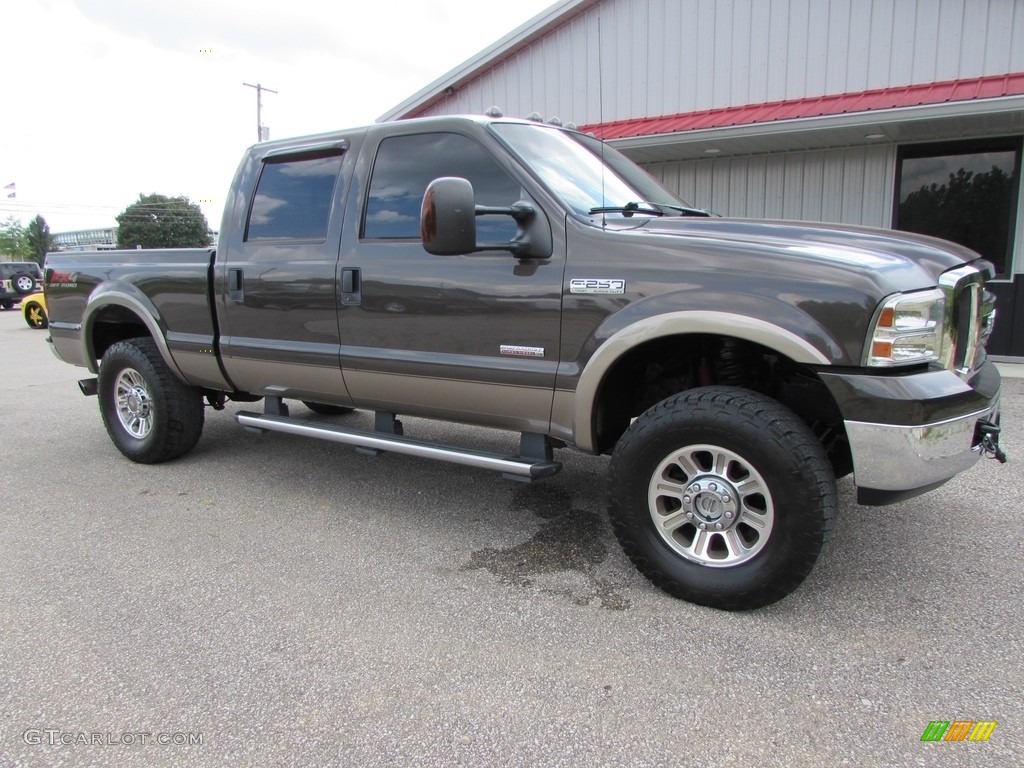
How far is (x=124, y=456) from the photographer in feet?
16.9

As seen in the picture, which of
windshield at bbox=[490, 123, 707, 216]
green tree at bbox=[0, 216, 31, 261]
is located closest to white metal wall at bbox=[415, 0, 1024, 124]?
windshield at bbox=[490, 123, 707, 216]

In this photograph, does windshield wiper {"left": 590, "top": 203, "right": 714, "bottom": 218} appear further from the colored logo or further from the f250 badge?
the colored logo

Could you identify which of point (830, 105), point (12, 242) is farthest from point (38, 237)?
point (830, 105)

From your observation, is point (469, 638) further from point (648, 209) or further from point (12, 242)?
point (12, 242)

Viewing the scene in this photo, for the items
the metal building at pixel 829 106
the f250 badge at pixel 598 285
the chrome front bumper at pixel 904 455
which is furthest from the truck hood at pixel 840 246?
the metal building at pixel 829 106

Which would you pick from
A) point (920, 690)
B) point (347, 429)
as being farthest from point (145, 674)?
point (920, 690)

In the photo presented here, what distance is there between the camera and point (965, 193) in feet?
28.4

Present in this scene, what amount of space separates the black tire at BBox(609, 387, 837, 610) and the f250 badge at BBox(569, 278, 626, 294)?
1.70 ft

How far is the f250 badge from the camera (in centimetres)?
290

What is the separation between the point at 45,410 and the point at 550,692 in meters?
6.84

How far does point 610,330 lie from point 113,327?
4326 millimetres

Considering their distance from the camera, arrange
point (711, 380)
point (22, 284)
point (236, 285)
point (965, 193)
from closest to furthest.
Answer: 1. point (711, 380)
2. point (236, 285)
3. point (965, 193)
4. point (22, 284)

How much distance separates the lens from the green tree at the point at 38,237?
86.1 meters

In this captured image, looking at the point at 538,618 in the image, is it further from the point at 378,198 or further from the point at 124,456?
the point at 124,456
